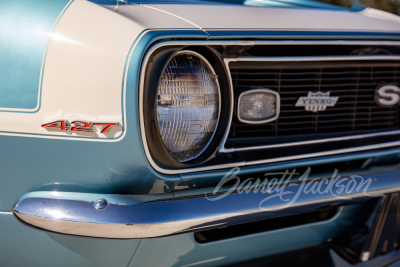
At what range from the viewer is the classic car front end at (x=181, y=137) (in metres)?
1.32

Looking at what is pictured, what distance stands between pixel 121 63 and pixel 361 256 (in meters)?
1.24

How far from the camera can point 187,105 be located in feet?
4.70

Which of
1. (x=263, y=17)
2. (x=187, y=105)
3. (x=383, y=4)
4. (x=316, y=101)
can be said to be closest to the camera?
(x=187, y=105)

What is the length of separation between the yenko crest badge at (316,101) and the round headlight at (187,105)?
429 mm

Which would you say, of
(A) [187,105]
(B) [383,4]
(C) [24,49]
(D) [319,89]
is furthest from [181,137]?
(B) [383,4]

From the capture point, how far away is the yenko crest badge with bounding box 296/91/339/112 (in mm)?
1756

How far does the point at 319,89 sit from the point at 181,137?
2.19 feet

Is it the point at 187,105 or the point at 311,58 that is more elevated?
the point at 311,58

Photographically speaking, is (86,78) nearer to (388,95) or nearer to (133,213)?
(133,213)

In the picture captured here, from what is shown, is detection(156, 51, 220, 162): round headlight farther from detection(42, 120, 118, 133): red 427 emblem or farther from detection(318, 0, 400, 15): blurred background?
detection(318, 0, 400, 15): blurred background

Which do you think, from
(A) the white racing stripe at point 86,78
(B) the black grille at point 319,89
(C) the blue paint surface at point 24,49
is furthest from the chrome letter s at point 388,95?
(C) the blue paint surface at point 24,49

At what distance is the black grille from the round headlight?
134 millimetres

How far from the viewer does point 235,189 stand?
1505 millimetres

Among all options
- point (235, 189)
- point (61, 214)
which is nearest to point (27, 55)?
point (61, 214)
